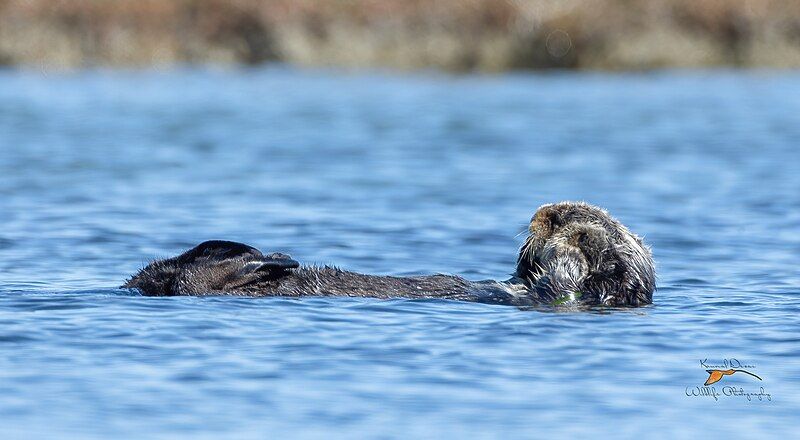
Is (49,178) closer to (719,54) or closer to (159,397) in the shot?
(159,397)

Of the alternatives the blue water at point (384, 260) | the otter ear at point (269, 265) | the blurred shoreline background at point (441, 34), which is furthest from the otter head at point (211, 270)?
the blurred shoreline background at point (441, 34)

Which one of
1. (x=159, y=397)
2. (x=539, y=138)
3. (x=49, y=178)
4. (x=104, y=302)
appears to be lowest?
(x=159, y=397)

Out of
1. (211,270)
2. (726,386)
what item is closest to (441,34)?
(211,270)

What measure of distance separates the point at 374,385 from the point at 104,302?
197 centimetres

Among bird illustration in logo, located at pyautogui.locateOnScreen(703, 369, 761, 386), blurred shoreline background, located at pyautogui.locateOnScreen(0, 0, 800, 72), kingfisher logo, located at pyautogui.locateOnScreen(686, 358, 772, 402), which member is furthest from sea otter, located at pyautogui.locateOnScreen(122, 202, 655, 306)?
blurred shoreline background, located at pyautogui.locateOnScreen(0, 0, 800, 72)

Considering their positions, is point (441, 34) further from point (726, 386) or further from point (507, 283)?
point (726, 386)

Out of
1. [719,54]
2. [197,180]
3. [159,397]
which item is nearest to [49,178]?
[197,180]

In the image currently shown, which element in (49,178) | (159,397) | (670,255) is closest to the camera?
(159,397)

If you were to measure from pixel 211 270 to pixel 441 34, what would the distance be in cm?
2400

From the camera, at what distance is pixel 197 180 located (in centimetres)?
1308

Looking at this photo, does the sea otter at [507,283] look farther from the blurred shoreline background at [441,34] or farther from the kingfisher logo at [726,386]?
the blurred shoreline background at [441,34]

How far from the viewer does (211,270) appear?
6551 millimetres

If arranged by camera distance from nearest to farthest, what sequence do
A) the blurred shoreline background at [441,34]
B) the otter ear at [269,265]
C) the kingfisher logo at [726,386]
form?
the kingfisher logo at [726,386]
the otter ear at [269,265]
the blurred shoreline background at [441,34]

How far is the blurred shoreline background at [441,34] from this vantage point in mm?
29359
